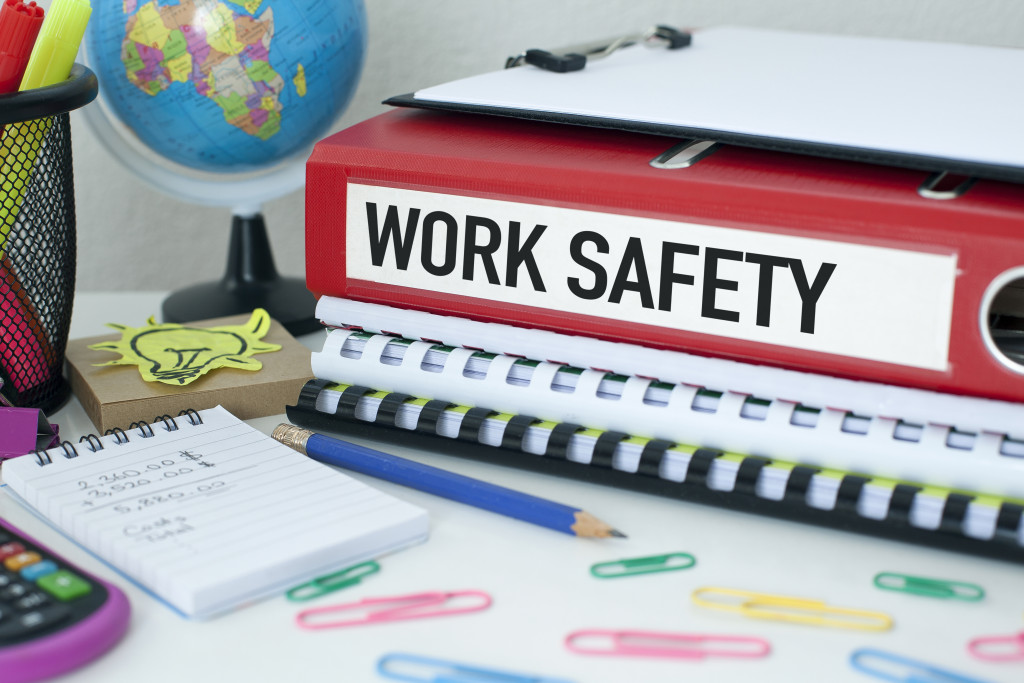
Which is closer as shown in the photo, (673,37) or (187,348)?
(187,348)

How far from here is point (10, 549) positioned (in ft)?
1.47

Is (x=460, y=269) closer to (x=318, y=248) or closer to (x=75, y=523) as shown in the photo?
(x=318, y=248)

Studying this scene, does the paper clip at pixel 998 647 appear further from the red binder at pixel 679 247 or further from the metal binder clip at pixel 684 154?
the metal binder clip at pixel 684 154

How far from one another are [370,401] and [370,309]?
0.18ft

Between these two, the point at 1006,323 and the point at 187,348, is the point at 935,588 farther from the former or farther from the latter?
the point at 187,348

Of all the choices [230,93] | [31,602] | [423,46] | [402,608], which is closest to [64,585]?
[31,602]

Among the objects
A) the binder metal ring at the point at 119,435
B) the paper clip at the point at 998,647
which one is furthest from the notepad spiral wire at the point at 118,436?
the paper clip at the point at 998,647

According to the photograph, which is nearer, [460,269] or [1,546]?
[1,546]

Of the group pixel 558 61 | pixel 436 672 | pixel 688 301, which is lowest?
pixel 436 672

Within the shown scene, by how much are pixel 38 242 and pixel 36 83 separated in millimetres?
93

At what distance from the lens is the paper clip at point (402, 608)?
0.43 meters

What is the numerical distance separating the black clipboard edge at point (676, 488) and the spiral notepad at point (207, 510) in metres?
0.05

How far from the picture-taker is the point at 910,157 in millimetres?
481

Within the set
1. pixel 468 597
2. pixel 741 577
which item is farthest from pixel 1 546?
pixel 741 577
